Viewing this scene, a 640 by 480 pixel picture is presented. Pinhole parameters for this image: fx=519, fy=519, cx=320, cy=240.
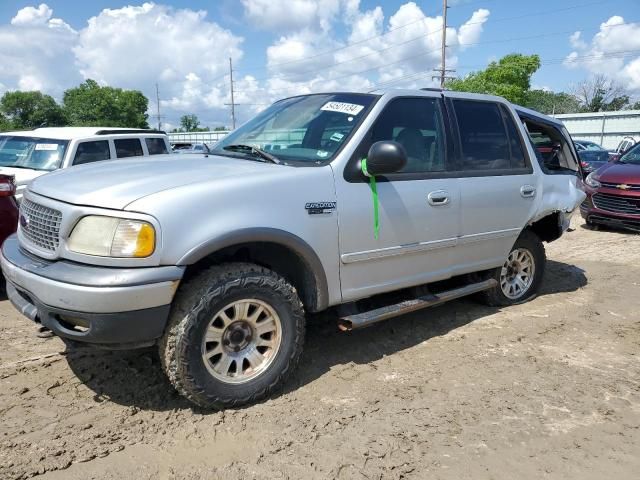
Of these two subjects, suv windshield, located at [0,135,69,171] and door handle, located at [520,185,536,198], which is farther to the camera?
suv windshield, located at [0,135,69,171]

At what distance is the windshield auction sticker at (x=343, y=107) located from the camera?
150 inches

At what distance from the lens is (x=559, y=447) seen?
115 inches

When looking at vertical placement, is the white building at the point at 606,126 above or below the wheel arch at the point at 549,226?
above

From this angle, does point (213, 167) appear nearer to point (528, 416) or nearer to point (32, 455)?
point (32, 455)

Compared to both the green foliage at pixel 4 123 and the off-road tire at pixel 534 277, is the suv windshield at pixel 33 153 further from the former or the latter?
the green foliage at pixel 4 123

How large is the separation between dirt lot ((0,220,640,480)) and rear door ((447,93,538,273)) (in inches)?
30.5

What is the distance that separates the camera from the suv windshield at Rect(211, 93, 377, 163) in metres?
3.65

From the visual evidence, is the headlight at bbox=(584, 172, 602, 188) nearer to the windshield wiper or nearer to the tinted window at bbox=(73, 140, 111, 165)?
the windshield wiper

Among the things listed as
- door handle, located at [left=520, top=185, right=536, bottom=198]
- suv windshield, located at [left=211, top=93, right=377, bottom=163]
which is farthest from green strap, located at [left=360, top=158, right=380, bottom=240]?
door handle, located at [left=520, top=185, right=536, bottom=198]

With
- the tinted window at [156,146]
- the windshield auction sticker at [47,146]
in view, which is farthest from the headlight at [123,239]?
the tinted window at [156,146]

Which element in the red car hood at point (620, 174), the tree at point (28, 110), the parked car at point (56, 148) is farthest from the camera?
the tree at point (28, 110)

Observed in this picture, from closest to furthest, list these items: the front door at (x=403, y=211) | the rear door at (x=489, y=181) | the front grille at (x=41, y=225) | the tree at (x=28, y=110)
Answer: the front grille at (x=41, y=225) → the front door at (x=403, y=211) → the rear door at (x=489, y=181) → the tree at (x=28, y=110)

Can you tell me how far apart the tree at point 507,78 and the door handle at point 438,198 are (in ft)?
117

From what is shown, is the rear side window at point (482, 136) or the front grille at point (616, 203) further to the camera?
the front grille at point (616, 203)
